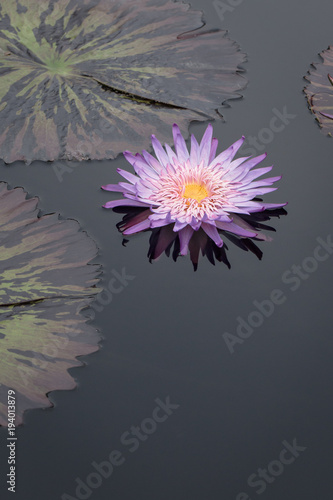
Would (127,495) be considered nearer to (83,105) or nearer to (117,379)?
(117,379)

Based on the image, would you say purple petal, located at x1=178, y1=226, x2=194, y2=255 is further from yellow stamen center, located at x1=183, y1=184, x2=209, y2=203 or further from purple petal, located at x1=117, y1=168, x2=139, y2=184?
purple petal, located at x1=117, y1=168, x2=139, y2=184

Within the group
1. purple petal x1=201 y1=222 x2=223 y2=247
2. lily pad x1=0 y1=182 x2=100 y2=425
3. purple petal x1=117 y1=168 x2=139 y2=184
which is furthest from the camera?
purple petal x1=117 y1=168 x2=139 y2=184

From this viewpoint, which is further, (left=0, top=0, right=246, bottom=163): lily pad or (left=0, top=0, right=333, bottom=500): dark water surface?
(left=0, top=0, right=246, bottom=163): lily pad

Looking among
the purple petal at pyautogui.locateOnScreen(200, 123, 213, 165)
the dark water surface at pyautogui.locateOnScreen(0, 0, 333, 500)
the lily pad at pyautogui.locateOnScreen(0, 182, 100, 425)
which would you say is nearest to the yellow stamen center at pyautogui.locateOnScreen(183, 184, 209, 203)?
the purple petal at pyautogui.locateOnScreen(200, 123, 213, 165)

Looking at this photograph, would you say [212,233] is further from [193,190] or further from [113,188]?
[113,188]

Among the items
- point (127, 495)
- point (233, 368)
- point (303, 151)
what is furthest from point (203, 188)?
point (127, 495)

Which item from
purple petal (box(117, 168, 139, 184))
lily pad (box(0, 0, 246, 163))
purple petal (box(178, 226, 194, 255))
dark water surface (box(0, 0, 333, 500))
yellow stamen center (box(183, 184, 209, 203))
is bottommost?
dark water surface (box(0, 0, 333, 500))

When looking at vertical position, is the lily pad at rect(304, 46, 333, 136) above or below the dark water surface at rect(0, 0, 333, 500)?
above

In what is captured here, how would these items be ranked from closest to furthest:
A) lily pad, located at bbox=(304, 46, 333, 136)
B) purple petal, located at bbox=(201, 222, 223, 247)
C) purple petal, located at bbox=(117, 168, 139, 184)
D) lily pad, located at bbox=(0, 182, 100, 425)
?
lily pad, located at bbox=(0, 182, 100, 425) < purple petal, located at bbox=(201, 222, 223, 247) < purple petal, located at bbox=(117, 168, 139, 184) < lily pad, located at bbox=(304, 46, 333, 136)
